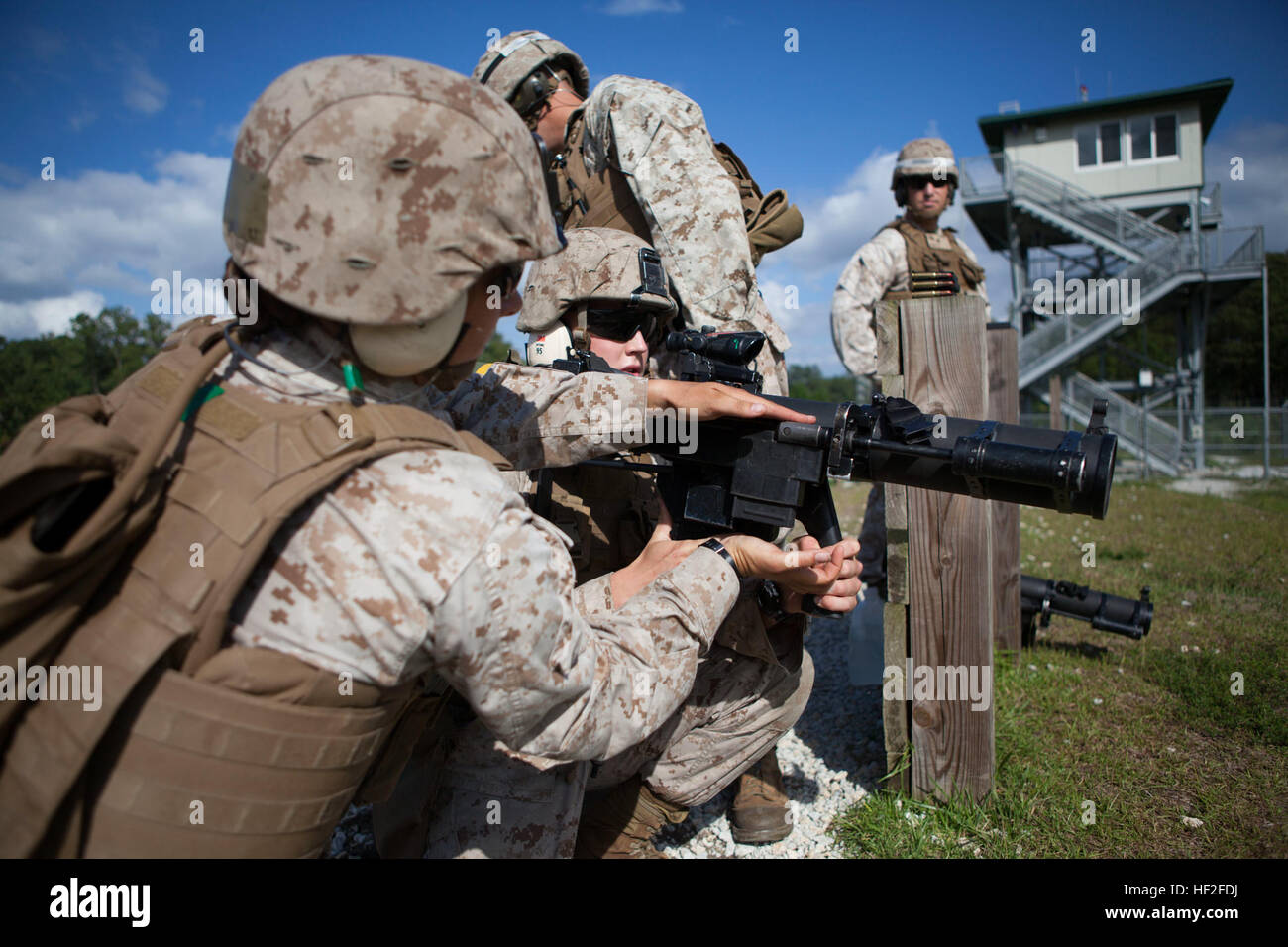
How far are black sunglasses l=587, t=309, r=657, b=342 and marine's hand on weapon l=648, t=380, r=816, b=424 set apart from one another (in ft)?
2.57

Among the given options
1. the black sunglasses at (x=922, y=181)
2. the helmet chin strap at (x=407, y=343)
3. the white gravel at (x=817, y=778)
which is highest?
the black sunglasses at (x=922, y=181)

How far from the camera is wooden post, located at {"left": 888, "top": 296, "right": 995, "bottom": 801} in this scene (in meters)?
3.21

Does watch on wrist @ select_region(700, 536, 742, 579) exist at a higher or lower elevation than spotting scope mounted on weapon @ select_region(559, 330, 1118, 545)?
lower

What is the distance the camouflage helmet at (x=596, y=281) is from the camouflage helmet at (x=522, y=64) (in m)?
1.69

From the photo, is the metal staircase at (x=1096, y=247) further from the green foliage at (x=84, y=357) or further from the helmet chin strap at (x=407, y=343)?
the green foliage at (x=84, y=357)

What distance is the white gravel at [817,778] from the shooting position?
11.0 ft

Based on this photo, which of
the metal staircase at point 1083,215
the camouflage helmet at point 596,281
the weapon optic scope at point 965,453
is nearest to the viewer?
the weapon optic scope at point 965,453

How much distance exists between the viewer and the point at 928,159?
6152 millimetres

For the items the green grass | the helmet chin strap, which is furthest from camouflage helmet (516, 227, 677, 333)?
the green grass

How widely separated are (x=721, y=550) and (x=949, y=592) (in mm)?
1276

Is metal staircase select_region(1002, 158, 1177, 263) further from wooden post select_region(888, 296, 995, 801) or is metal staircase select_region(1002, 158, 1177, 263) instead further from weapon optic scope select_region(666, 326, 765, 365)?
weapon optic scope select_region(666, 326, 765, 365)

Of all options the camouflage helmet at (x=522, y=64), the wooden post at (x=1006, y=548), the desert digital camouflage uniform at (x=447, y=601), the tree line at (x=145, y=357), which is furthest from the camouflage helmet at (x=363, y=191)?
the tree line at (x=145, y=357)

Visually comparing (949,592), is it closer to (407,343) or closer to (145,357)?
(407,343)

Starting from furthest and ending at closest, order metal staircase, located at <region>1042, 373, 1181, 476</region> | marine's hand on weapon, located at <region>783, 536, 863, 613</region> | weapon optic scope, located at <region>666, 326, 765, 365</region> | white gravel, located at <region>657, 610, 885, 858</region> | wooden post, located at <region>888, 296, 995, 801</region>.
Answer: metal staircase, located at <region>1042, 373, 1181, 476</region>, white gravel, located at <region>657, 610, 885, 858</region>, wooden post, located at <region>888, 296, 995, 801</region>, weapon optic scope, located at <region>666, 326, 765, 365</region>, marine's hand on weapon, located at <region>783, 536, 863, 613</region>
